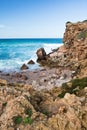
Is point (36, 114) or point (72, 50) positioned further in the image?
point (72, 50)

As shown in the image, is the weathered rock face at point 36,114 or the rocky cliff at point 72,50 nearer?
the weathered rock face at point 36,114

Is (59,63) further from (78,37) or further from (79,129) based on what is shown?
(79,129)

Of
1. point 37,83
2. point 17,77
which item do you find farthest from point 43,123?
point 17,77

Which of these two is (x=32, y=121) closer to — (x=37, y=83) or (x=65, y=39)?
(x=37, y=83)

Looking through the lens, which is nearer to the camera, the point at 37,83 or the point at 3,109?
the point at 3,109

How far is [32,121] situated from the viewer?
26.2ft

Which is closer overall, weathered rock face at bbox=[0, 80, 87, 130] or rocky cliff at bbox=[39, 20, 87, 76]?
weathered rock face at bbox=[0, 80, 87, 130]

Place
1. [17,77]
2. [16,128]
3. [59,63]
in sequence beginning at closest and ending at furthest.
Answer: [16,128], [17,77], [59,63]

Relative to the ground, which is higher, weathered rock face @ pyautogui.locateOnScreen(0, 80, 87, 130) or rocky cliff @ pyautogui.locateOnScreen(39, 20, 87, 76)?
weathered rock face @ pyautogui.locateOnScreen(0, 80, 87, 130)

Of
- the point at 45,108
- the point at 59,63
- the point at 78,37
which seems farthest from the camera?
the point at 78,37

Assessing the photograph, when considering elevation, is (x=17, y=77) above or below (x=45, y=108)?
below

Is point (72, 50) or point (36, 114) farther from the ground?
point (36, 114)

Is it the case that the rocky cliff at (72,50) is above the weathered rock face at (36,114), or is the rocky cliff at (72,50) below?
below

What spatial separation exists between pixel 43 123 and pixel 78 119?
1030 mm
